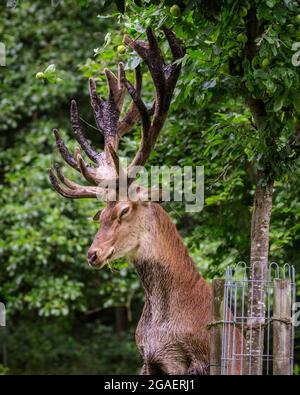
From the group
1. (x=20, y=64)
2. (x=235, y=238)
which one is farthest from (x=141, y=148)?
(x=20, y=64)

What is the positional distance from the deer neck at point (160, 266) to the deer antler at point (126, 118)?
392mm

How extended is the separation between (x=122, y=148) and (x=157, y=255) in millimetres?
4272

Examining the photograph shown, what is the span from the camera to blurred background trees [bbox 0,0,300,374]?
5.32 m

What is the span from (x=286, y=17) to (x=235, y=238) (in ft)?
10.0

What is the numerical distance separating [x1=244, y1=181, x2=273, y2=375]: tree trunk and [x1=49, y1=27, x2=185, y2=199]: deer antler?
856 millimetres

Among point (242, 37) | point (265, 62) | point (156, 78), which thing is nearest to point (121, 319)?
point (156, 78)

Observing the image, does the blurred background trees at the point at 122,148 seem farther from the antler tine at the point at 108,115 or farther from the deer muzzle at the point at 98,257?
the deer muzzle at the point at 98,257

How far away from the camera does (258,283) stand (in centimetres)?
551

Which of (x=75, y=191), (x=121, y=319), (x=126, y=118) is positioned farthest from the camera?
(x=121, y=319)

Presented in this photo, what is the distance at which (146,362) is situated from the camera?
580cm

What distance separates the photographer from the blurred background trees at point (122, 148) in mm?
5324

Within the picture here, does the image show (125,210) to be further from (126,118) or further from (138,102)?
(126,118)

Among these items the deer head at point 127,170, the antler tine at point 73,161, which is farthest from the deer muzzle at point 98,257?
the antler tine at point 73,161

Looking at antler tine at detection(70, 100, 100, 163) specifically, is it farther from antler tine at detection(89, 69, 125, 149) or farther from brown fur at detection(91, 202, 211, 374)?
brown fur at detection(91, 202, 211, 374)
